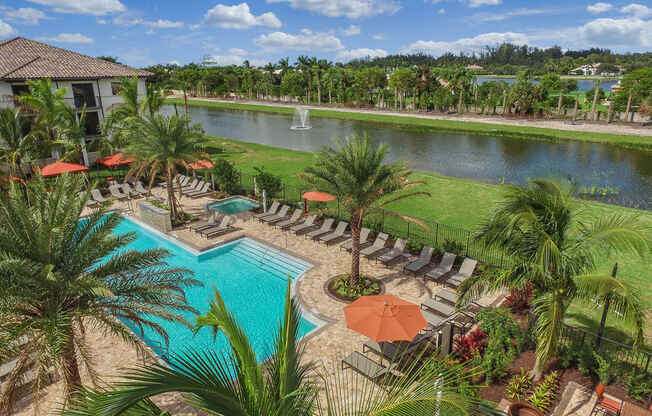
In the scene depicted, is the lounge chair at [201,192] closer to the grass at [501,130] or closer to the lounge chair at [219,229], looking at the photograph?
the lounge chair at [219,229]

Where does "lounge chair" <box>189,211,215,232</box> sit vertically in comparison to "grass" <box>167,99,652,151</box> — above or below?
below

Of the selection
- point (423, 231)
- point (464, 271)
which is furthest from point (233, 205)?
point (464, 271)

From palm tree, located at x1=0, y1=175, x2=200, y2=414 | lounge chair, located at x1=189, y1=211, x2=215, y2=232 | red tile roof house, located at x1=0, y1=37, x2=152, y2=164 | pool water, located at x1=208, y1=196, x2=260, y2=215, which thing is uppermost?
red tile roof house, located at x1=0, y1=37, x2=152, y2=164

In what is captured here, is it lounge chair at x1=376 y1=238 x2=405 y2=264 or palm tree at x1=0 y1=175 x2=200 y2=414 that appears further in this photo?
lounge chair at x1=376 y1=238 x2=405 y2=264

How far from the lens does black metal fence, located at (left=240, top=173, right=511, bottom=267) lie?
1544 cm

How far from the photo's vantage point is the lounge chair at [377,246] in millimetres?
15883

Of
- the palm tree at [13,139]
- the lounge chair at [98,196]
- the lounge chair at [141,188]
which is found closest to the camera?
the palm tree at [13,139]

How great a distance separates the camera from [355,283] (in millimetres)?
13727

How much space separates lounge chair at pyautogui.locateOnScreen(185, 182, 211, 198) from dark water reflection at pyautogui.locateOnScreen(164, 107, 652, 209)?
10.2 metres

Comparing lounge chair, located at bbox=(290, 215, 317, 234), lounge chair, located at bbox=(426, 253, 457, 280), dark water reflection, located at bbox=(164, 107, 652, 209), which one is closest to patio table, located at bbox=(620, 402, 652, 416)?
lounge chair, located at bbox=(426, 253, 457, 280)

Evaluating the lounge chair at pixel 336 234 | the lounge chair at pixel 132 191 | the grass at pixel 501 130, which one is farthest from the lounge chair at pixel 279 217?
the grass at pixel 501 130

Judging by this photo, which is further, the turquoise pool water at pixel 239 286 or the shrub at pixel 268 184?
the shrub at pixel 268 184

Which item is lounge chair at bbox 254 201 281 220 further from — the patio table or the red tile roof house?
the red tile roof house

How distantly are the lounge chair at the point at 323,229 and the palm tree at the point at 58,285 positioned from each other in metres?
9.51
